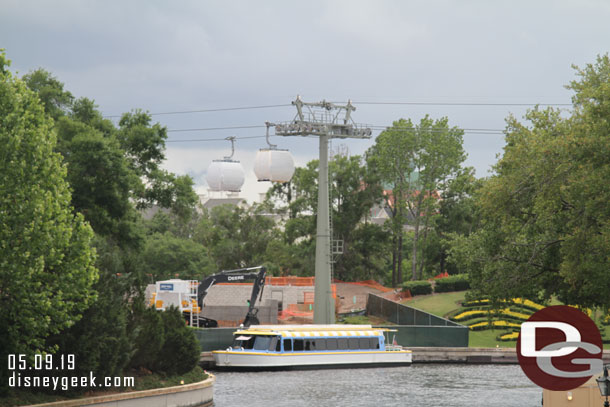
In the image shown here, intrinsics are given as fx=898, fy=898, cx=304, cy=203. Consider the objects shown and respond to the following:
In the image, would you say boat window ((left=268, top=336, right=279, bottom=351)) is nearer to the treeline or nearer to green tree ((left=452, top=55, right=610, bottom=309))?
the treeline

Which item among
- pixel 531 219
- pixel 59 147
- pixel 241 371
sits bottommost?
pixel 241 371

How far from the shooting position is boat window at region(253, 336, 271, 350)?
54.7 metres

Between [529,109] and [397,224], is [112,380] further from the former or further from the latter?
[397,224]

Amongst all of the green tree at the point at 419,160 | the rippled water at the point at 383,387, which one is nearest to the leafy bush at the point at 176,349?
the rippled water at the point at 383,387

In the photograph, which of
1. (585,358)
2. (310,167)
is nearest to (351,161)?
(310,167)

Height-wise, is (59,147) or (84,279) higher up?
(59,147)

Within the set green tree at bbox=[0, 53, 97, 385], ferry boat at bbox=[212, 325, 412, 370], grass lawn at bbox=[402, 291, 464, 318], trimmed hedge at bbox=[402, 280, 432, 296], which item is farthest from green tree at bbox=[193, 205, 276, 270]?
green tree at bbox=[0, 53, 97, 385]

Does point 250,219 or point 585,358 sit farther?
point 250,219

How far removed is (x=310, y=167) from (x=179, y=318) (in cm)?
6164

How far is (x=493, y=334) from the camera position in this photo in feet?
218

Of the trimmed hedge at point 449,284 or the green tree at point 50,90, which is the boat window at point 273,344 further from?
the trimmed hedge at point 449,284

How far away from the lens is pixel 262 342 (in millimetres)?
54875

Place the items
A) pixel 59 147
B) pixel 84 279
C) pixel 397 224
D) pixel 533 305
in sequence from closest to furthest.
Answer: pixel 84 279, pixel 59 147, pixel 533 305, pixel 397 224

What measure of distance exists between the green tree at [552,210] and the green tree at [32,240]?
1766 cm
